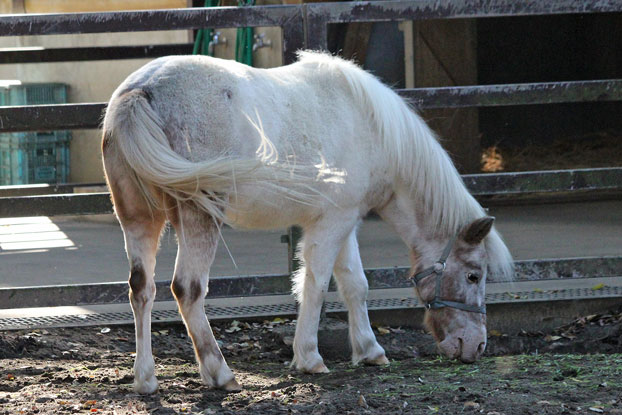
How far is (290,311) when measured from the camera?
517cm

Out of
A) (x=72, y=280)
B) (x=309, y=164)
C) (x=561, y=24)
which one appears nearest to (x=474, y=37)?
(x=561, y=24)

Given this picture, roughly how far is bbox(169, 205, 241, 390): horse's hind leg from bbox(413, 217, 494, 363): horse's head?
3.81 ft

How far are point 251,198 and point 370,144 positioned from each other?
79 centimetres

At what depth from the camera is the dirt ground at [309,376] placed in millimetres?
3469

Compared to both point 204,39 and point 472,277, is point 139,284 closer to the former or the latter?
point 472,277

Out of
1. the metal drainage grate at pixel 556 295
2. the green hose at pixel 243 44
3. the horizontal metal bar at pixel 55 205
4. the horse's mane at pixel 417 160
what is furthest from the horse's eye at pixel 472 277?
the green hose at pixel 243 44

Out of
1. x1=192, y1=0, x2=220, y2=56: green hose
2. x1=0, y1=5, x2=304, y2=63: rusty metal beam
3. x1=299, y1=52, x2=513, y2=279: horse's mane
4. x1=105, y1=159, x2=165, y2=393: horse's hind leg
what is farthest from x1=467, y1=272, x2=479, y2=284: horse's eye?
x1=192, y1=0, x2=220, y2=56: green hose

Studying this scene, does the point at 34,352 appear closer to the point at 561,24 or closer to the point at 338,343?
the point at 338,343

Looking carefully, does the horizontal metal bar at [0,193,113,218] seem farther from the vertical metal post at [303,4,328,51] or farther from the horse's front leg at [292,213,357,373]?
the vertical metal post at [303,4,328,51]

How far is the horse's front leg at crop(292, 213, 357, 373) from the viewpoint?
416 centimetres

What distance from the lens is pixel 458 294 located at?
14.1 feet

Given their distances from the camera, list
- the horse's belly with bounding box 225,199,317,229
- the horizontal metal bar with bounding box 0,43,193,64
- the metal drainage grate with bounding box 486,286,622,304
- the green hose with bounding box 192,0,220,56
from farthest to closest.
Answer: the green hose with bounding box 192,0,220,56 → the horizontal metal bar with bounding box 0,43,193,64 → the metal drainage grate with bounding box 486,286,622,304 → the horse's belly with bounding box 225,199,317,229

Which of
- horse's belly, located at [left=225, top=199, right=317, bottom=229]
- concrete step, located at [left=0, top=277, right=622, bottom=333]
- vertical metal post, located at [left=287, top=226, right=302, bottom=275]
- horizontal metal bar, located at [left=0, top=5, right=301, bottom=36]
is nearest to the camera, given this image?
horse's belly, located at [left=225, top=199, right=317, bottom=229]

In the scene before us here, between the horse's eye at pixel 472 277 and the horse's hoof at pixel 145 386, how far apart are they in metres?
1.63
